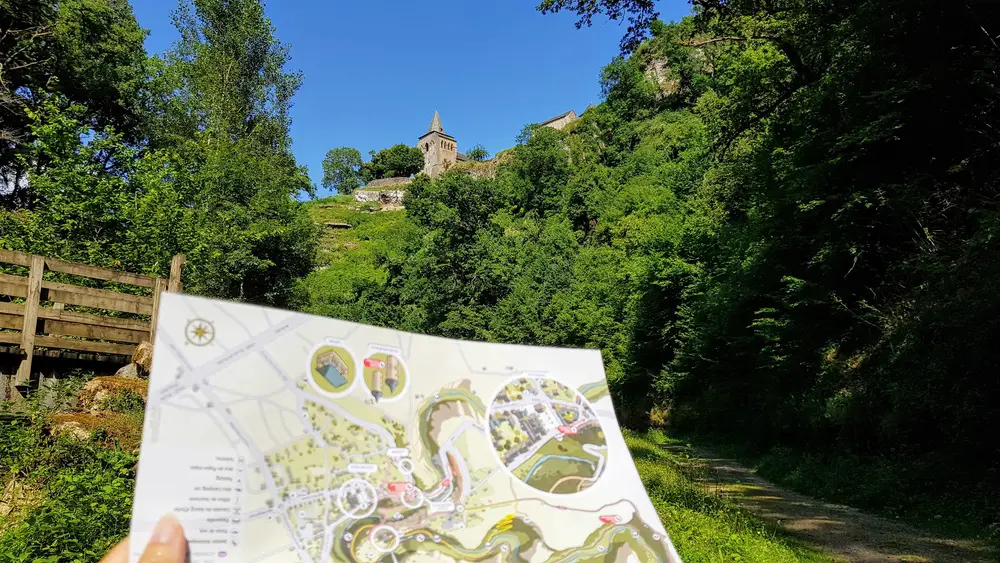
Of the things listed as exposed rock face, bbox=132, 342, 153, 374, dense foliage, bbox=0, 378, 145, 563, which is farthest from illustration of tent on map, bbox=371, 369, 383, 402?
exposed rock face, bbox=132, 342, 153, 374

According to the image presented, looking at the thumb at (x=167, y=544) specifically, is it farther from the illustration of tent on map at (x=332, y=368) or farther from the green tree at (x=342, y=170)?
the green tree at (x=342, y=170)

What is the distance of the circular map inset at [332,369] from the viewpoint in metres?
2.44

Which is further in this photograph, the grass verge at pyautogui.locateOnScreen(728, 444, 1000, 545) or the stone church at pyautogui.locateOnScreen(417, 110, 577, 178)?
the stone church at pyautogui.locateOnScreen(417, 110, 577, 178)

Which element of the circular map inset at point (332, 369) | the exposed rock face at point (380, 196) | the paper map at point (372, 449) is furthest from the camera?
the exposed rock face at point (380, 196)

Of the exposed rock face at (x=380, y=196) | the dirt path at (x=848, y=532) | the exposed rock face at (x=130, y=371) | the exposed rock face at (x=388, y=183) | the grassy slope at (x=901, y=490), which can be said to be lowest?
the dirt path at (x=848, y=532)

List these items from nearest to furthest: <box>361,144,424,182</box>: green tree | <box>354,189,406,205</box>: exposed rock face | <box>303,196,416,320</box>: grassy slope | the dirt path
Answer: the dirt path → <box>303,196,416,320</box>: grassy slope → <box>354,189,406,205</box>: exposed rock face → <box>361,144,424,182</box>: green tree

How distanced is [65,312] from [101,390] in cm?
146

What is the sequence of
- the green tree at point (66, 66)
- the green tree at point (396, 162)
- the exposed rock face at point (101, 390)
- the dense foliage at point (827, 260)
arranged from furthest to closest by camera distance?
the green tree at point (396, 162), the green tree at point (66, 66), the dense foliage at point (827, 260), the exposed rock face at point (101, 390)

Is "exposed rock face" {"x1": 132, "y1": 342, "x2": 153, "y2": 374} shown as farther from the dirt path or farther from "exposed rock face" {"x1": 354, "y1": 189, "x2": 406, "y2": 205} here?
"exposed rock face" {"x1": 354, "y1": 189, "x2": 406, "y2": 205}

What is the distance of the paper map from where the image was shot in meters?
2.02

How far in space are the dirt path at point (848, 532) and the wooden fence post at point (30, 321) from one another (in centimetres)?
1031

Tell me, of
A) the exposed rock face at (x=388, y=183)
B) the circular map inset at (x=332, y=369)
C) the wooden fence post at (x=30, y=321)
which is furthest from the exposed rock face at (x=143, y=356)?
the exposed rock face at (x=388, y=183)

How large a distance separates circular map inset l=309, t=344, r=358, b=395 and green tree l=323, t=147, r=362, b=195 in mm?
137584

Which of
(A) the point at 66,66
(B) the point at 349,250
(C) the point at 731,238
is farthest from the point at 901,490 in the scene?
(B) the point at 349,250
